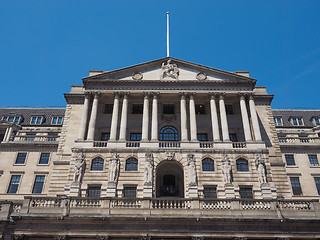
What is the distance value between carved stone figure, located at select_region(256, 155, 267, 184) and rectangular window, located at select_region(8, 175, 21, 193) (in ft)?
123

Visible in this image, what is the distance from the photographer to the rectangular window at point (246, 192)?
109 feet

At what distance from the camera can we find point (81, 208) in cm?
2695

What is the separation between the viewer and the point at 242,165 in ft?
116

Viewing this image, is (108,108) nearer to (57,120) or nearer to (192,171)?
(192,171)

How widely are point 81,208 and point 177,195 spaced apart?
13.7m

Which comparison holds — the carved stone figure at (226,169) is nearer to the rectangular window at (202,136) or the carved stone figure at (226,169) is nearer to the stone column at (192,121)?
the stone column at (192,121)

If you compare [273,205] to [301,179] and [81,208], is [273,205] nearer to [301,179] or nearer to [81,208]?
[81,208]

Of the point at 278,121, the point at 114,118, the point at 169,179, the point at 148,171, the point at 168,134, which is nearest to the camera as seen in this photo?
the point at 148,171

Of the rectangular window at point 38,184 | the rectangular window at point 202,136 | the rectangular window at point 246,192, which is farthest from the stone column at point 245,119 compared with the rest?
the rectangular window at point 38,184

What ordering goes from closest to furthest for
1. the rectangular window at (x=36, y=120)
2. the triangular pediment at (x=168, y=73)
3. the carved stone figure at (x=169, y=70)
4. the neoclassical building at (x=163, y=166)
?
the neoclassical building at (x=163, y=166) → the triangular pediment at (x=168, y=73) → the carved stone figure at (x=169, y=70) → the rectangular window at (x=36, y=120)

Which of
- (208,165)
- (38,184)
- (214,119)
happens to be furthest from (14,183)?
(214,119)

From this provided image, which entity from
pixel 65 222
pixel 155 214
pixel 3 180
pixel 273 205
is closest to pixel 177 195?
pixel 155 214

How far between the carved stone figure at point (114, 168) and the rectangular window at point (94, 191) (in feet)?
6.49

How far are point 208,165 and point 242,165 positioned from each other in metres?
4.33
